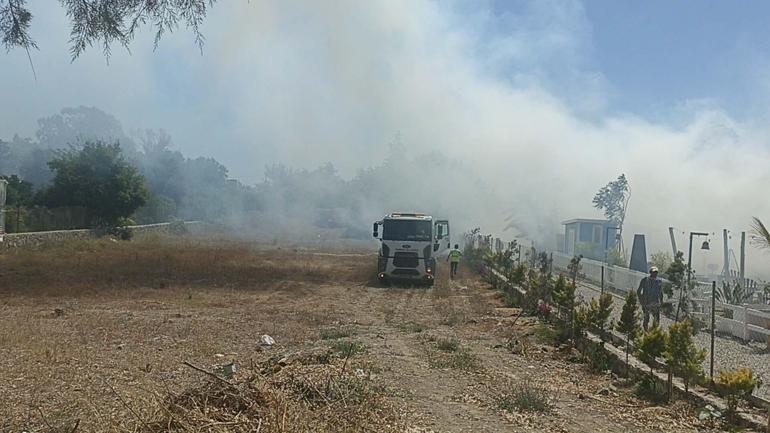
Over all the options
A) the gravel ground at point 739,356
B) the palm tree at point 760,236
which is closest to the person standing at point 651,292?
the gravel ground at point 739,356

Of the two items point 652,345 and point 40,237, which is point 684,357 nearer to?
point 652,345

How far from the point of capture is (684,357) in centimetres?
761

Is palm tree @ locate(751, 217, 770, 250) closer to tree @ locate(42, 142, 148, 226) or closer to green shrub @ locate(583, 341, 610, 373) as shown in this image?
green shrub @ locate(583, 341, 610, 373)

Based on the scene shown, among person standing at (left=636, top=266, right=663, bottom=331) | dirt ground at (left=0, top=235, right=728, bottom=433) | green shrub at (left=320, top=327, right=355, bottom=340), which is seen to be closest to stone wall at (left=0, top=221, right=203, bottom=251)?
dirt ground at (left=0, top=235, right=728, bottom=433)

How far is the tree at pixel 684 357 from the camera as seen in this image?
24.7 feet

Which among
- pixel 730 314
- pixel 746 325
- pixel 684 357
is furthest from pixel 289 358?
pixel 730 314

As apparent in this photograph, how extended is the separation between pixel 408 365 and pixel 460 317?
21.1 ft

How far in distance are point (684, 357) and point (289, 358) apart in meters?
5.07

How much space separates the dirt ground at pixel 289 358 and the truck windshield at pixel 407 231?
2.93 m

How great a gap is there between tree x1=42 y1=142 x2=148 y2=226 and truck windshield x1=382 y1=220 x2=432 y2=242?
2174cm

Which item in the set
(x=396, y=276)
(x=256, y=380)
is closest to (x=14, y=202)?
(x=396, y=276)

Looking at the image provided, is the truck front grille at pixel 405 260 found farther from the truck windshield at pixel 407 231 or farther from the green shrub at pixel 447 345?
the green shrub at pixel 447 345

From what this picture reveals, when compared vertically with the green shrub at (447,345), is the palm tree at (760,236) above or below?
above

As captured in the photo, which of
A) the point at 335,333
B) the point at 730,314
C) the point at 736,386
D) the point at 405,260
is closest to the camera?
the point at 736,386
